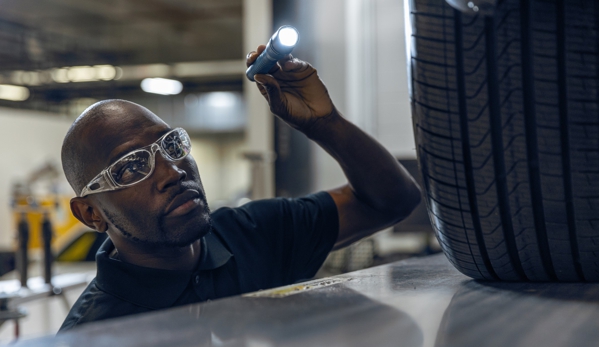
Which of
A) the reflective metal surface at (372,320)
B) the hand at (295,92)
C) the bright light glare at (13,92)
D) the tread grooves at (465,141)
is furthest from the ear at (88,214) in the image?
the bright light glare at (13,92)

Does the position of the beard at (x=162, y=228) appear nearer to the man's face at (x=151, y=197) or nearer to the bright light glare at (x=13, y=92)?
the man's face at (x=151, y=197)

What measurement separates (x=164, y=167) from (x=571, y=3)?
2.57 feet

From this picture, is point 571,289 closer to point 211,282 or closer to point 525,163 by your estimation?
point 525,163

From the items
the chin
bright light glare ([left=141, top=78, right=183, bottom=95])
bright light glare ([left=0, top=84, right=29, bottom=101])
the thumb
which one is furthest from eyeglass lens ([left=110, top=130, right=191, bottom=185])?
bright light glare ([left=0, top=84, right=29, bottom=101])

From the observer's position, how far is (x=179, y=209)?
106 cm

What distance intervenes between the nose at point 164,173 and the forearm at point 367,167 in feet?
0.95

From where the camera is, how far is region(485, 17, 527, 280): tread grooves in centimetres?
54

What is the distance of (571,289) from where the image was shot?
1.89 feet

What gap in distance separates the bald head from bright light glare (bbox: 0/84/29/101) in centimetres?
1022

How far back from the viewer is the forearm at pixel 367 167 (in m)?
1.17

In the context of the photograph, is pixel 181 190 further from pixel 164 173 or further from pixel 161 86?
pixel 161 86

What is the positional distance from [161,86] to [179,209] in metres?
10.5

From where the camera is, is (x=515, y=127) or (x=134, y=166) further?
(x=134, y=166)

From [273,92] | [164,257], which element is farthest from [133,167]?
[273,92]
